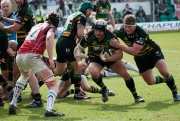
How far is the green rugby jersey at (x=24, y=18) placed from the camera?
32.3 feet

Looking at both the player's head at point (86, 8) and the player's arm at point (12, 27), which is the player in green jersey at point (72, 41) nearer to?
the player's head at point (86, 8)

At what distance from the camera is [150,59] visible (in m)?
9.99

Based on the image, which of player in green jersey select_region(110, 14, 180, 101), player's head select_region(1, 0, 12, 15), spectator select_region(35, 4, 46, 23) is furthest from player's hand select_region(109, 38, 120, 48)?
spectator select_region(35, 4, 46, 23)

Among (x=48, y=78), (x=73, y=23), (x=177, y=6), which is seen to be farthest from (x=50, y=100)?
(x=177, y=6)

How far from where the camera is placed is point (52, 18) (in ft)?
29.2

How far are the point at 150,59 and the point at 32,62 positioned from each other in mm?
2619

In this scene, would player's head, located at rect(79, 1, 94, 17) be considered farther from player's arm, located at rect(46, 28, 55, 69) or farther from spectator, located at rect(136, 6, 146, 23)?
spectator, located at rect(136, 6, 146, 23)

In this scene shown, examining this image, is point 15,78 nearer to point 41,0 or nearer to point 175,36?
point 175,36

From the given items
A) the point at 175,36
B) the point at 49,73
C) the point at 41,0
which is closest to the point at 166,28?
the point at 175,36

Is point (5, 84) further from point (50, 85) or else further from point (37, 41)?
point (50, 85)

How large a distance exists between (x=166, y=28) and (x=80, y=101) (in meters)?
20.9

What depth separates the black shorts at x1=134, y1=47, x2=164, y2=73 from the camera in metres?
9.88

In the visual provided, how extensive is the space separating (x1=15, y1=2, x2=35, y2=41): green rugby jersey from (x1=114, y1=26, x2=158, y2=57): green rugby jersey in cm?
180

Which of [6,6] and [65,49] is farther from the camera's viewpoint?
[6,6]
